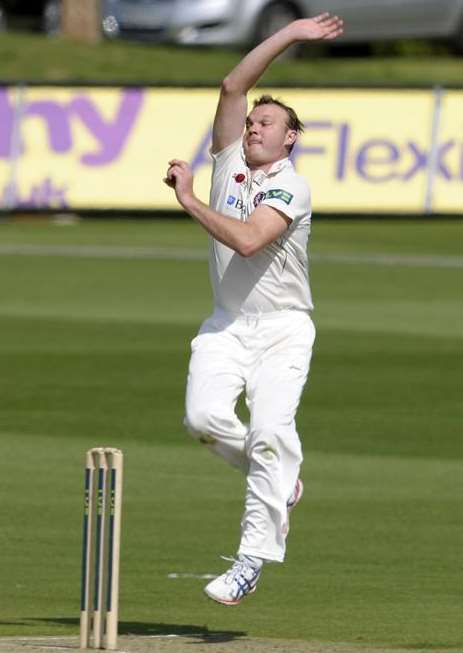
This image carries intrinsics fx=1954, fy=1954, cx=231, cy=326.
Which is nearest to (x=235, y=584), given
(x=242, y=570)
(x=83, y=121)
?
(x=242, y=570)

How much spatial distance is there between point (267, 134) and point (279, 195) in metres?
0.24

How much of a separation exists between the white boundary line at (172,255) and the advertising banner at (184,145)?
5.69ft

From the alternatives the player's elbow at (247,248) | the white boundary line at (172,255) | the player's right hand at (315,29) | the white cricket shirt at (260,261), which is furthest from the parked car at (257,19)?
the player's elbow at (247,248)

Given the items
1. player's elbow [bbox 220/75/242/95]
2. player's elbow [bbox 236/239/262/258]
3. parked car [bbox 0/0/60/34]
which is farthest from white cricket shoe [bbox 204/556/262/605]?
parked car [bbox 0/0/60/34]

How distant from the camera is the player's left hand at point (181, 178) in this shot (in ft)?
23.5

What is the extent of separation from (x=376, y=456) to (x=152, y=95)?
42.5 ft

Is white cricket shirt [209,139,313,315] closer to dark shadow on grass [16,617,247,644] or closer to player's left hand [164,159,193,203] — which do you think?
player's left hand [164,159,193,203]

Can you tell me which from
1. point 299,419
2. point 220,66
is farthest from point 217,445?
point 220,66

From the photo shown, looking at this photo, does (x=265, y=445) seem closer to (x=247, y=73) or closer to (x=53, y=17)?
(x=247, y=73)

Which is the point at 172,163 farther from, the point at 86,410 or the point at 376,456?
the point at 86,410

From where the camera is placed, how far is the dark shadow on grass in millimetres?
7430

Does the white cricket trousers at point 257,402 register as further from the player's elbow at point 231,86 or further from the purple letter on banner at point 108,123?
the purple letter on banner at point 108,123

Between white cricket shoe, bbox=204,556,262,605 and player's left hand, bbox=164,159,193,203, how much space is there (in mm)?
1406

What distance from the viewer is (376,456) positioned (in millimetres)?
11648
